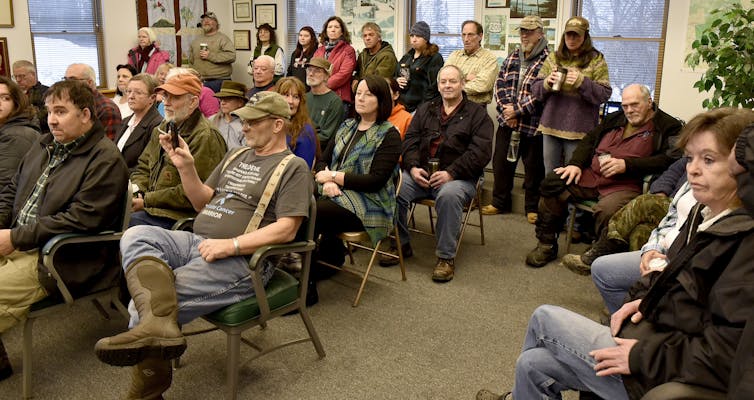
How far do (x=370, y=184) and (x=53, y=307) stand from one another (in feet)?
5.37

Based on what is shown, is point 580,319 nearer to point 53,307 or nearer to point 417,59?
point 53,307

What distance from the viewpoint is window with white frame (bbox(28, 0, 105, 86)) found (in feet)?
24.0

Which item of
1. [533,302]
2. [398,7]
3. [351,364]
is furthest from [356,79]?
[351,364]

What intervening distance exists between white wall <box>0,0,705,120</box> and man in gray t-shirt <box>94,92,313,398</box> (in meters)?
3.76

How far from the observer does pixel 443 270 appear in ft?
12.8

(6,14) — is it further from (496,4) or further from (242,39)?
(496,4)

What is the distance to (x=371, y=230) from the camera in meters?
3.56

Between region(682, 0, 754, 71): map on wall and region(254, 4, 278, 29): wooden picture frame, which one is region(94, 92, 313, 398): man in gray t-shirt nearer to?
region(682, 0, 754, 71): map on wall

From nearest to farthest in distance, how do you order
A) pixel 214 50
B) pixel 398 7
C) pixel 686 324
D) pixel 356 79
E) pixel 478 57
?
1. pixel 686 324
2. pixel 478 57
3. pixel 356 79
4. pixel 398 7
5. pixel 214 50

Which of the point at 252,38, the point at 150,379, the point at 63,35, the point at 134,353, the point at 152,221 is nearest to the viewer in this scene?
the point at 134,353

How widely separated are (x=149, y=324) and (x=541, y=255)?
2.64m

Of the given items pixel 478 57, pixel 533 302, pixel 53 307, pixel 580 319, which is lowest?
pixel 533 302

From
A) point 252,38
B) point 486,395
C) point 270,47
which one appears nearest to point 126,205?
point 486,395

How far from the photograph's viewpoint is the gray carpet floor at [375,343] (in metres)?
2.67
